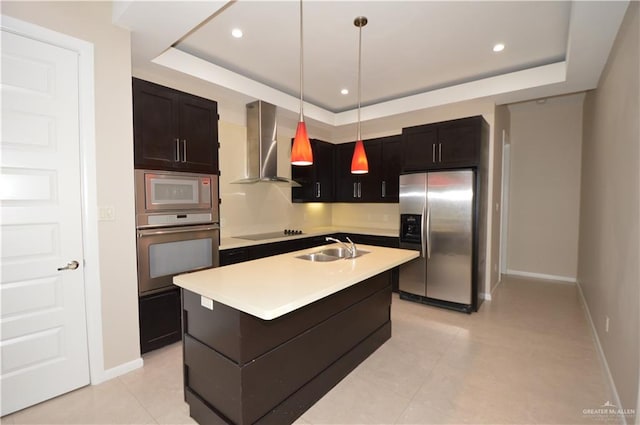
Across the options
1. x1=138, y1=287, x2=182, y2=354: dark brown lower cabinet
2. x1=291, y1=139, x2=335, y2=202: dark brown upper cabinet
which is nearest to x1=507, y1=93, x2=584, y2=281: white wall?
x1=291, y1=139, x2=335, y2=202: dark brown upper cabinet

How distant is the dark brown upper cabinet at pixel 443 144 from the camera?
360cm

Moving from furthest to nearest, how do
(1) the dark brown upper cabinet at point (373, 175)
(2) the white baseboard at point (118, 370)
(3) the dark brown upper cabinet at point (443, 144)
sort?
(1) the dark brown upper cabinet at point (373, 175) → (3) the dark brown upper cabinet at point (443, 144) → (2) the white baseboard at point (118, 370)

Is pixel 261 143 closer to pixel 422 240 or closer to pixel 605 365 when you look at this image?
pixel 422 240

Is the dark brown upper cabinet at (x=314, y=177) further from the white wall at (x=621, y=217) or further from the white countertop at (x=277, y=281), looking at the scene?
the white wall at (x=621, y=217)

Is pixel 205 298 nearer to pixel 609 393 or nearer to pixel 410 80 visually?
pixel 609 393

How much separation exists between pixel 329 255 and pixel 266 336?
4.30 feet

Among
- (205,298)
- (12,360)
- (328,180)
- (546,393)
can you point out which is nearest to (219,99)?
(328,180)

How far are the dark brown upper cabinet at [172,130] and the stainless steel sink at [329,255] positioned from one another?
1.39 m

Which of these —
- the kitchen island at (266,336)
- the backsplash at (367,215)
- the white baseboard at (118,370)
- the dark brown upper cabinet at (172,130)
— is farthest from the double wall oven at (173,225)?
the backsplash at (367,215)

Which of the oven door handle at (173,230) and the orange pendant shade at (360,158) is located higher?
the orange pendant shade at (360,158)

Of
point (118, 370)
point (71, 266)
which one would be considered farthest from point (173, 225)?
point (118, 370)

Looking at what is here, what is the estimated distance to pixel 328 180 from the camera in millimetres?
5242

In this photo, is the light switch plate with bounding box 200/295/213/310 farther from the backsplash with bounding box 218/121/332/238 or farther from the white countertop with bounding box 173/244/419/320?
the backsplash with bounding box 218/121/332/238

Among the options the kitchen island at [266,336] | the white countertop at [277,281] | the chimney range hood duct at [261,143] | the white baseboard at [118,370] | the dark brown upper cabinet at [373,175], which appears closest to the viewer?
the white countertop at [277,281]
